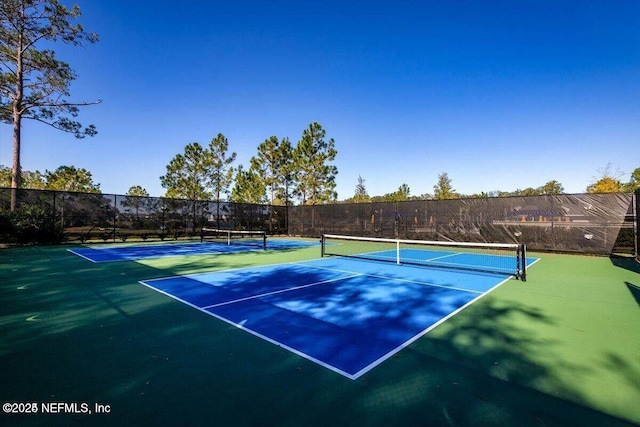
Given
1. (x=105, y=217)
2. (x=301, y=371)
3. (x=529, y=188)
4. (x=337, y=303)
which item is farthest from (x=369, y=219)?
(x=529, y=188)

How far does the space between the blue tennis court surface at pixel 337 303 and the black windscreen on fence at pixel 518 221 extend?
6.61m

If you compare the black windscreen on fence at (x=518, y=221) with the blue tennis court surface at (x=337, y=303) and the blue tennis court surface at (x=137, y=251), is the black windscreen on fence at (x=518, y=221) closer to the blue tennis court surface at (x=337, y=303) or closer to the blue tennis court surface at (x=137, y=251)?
the blue tennis court surface at (x=337, y=303)

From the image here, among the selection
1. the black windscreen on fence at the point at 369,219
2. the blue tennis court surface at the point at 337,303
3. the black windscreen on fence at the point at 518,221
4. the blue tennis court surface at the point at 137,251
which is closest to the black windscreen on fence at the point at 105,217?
the black windscreen on fence at the point at 369,219

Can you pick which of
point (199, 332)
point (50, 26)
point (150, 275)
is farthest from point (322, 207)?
point (50, 26)

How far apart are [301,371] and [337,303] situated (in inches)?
92.4

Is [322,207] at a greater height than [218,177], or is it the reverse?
[218,177]

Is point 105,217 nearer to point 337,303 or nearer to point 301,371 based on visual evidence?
point 337,303

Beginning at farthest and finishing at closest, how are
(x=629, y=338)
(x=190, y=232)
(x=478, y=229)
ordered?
(x=190, y=232)
(x=478, y=229)
(x=629, y=338)

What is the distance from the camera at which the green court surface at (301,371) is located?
88.4 inches

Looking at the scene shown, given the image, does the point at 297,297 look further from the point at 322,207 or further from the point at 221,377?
the point at 322,207

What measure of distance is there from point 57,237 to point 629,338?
20304mm

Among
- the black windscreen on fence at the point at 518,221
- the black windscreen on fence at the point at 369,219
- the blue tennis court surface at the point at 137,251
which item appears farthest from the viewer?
the black windscreen on fence at the point at 369,219

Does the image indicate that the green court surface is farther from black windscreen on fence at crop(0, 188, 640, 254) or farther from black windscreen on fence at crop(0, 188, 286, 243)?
black windscreen on fence at crop(0, 188, 286, 243)

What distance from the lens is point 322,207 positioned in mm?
20438
